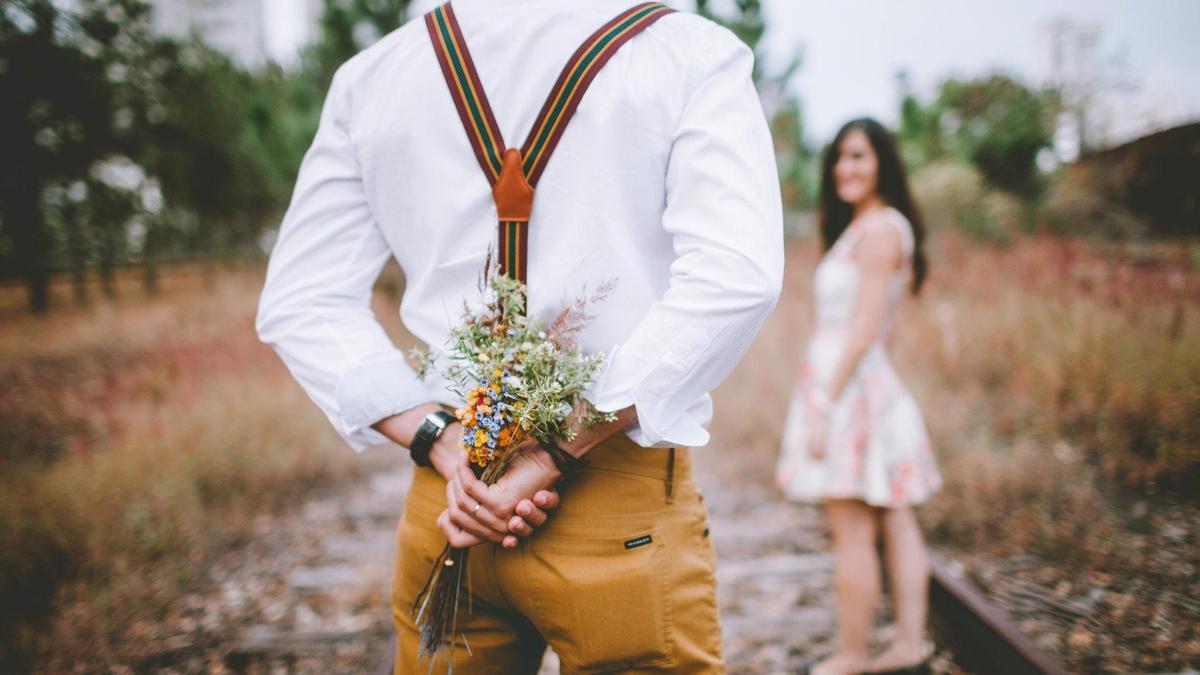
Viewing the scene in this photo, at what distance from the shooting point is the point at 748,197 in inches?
42.4

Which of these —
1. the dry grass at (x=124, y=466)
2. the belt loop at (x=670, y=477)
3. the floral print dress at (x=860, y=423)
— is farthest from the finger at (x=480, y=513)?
the dry grass at (x=124, y=466)

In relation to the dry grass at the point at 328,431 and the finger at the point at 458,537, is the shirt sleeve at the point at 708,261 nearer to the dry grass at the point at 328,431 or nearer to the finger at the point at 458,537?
the finger at the point at 458,537

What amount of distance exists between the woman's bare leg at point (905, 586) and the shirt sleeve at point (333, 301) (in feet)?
7.41

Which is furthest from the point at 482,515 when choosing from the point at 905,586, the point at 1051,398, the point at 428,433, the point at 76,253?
the point at 76,253

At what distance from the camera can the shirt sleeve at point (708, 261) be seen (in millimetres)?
1065

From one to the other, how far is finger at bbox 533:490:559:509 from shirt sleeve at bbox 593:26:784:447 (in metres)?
0.19

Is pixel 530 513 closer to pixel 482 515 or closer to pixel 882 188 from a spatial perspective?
pixel 482 515


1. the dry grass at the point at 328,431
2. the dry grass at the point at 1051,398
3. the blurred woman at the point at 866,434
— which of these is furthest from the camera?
the dry grass at the point at 1051,398

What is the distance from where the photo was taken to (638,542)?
1.22 m

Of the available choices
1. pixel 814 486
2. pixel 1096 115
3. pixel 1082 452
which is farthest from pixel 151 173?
pixel 1096 115

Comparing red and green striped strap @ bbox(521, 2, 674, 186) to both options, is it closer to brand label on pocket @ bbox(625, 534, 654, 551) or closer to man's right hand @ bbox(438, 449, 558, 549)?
man's right hand @ bbox(438, 449, 558, 549)

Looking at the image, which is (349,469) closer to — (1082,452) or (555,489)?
(555,489)

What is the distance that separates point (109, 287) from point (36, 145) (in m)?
5.12

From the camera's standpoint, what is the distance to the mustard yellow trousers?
1.19m
